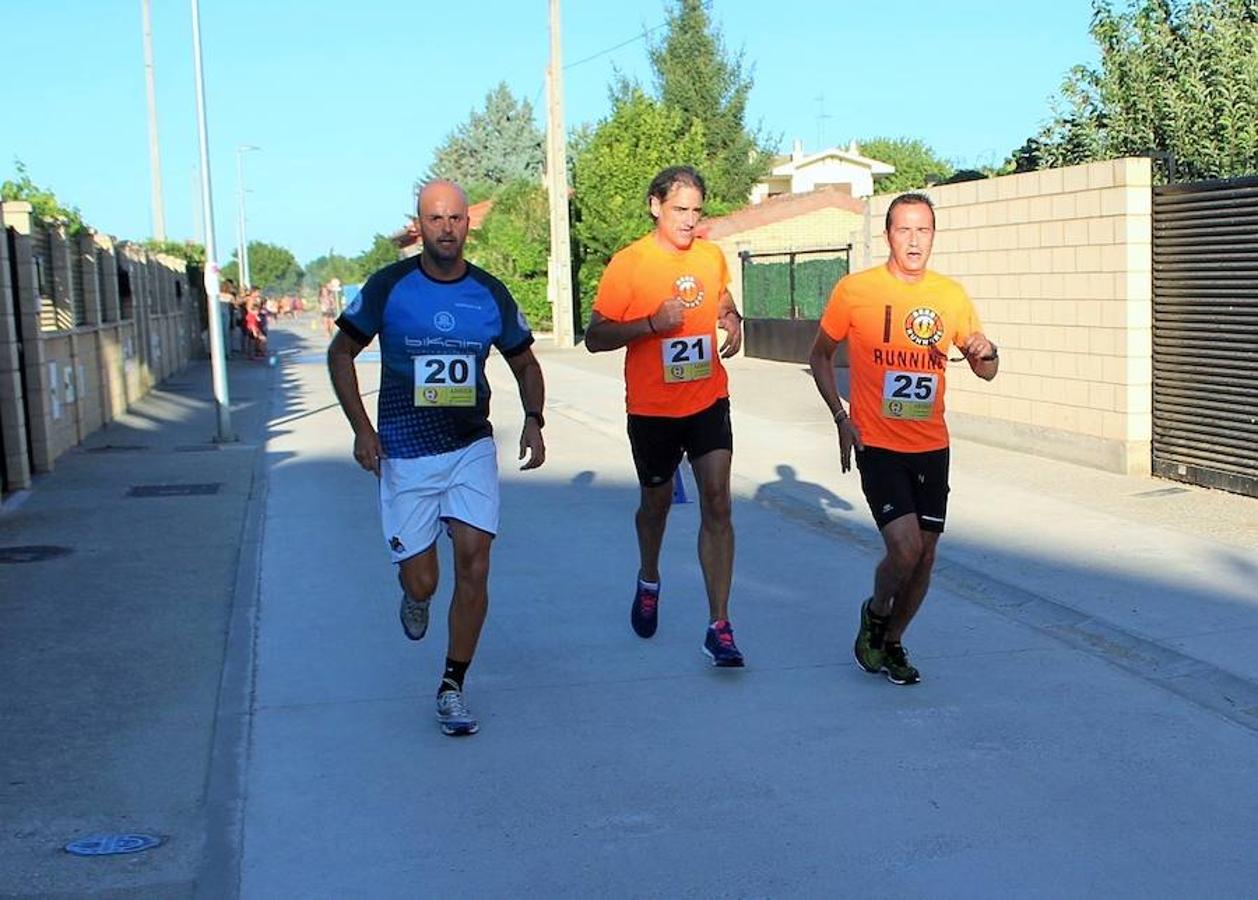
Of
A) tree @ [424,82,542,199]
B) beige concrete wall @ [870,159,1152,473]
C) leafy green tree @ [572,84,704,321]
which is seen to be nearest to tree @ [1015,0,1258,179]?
beige concrete wall @ [870,159,1152,473]

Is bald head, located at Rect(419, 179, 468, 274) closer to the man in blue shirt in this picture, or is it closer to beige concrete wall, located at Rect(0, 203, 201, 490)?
the man in blue shirt

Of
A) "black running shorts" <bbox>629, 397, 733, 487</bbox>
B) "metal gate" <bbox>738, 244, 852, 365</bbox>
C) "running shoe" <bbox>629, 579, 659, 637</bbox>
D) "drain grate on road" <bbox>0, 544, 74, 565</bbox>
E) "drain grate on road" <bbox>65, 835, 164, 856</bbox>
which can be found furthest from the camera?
"metal gate" <bbox>738, 244, 852, 365</bbox>

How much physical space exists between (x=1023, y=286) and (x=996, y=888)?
31.0ft

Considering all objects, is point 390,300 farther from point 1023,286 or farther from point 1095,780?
point 1023,286

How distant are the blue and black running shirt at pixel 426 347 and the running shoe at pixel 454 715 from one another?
92cm

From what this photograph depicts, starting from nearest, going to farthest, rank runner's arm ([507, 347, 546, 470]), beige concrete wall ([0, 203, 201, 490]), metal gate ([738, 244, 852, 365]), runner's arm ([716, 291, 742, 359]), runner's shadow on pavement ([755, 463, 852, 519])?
1. runner's arm ([507, 347, 546, 470])
2. runner's arm ([716, 291, 742, 359])
3. runner's shadow on pavement ([755, 463, 852, 519])
4. beige concrete wall ([0, 203, 201, 490])
5. metal gate ([738, 244, 852, 365])

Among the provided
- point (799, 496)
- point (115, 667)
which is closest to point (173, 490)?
point (799, 496)

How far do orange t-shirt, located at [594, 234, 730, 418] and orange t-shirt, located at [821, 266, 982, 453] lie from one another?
749 mm

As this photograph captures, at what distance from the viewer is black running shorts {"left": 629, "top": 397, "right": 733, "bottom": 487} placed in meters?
6.71

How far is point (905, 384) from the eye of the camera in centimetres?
606

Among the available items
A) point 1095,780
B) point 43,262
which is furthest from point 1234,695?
point 43,262

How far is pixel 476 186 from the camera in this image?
88125mm

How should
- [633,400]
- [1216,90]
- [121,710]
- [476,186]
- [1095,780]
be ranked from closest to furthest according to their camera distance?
[1095,780], [121,710], [633,400], [1216,90], [476,186]

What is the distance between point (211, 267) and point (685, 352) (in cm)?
1254
